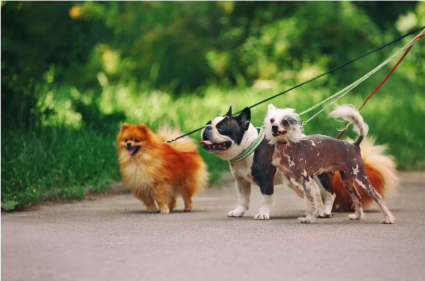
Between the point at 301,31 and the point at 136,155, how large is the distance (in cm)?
1333

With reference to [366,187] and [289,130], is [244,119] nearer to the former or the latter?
[289,130]

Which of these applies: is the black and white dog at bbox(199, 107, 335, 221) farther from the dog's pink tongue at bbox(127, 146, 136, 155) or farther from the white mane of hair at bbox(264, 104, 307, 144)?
the dog's pink tongue at bbox(127, 146, 136, 155)

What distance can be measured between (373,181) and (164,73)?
52.3ft

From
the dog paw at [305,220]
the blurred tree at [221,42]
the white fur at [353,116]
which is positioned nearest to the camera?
the dog paw at [305,220]

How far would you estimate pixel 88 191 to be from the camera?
9.66 m

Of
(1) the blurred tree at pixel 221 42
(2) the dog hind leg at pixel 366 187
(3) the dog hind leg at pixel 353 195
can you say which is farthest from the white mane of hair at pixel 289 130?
(1) the blurred tree at pixel 221 42

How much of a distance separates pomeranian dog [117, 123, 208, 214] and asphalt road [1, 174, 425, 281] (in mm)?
282

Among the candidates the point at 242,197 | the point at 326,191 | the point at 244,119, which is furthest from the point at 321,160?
the point at 242,197

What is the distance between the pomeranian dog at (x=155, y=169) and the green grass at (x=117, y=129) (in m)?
1.46

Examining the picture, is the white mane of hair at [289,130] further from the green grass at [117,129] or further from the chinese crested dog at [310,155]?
the green grass at [117,129]

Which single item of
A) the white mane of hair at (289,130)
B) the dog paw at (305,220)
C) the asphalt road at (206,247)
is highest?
the white mane of hair at (289,130)

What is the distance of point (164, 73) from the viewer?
74.8ft

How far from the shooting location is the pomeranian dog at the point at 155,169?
7688 mm

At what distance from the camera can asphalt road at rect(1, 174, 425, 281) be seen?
4414mm
